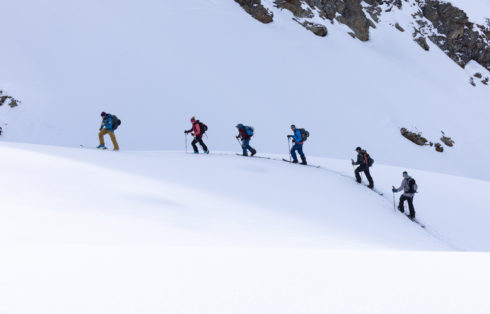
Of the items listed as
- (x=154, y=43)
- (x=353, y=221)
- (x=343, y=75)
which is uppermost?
(x=343, y=75)

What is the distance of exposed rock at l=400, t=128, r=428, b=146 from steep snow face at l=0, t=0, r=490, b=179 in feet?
1.98

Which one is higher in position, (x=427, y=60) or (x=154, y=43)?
(x=427, y=60)

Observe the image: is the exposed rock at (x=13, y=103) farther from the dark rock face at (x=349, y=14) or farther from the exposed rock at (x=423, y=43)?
the exposed rock at (x=423, y=43)

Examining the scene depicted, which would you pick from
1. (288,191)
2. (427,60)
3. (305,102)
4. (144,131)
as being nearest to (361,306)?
(288,191)

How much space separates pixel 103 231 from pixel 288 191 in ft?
20.9

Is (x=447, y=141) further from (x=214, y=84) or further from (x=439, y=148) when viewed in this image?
(x=214, y=84)

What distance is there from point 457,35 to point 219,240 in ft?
164

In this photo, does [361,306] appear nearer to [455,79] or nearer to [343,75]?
[343,75]

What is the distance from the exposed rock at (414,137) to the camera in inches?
1110

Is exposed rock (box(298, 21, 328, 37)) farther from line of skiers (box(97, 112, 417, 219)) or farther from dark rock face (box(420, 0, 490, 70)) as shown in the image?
line of skiers (box(97, 112, 417, 219))

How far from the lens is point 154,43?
25.5 meters

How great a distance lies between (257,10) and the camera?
32531mm

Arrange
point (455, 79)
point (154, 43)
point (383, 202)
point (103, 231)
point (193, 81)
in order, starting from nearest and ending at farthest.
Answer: point (103, 231), point (383, 202), point (193, 81), point (154, 43), point (455, 79)

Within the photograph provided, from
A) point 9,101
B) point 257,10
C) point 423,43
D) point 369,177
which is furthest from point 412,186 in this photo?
point 423,43
